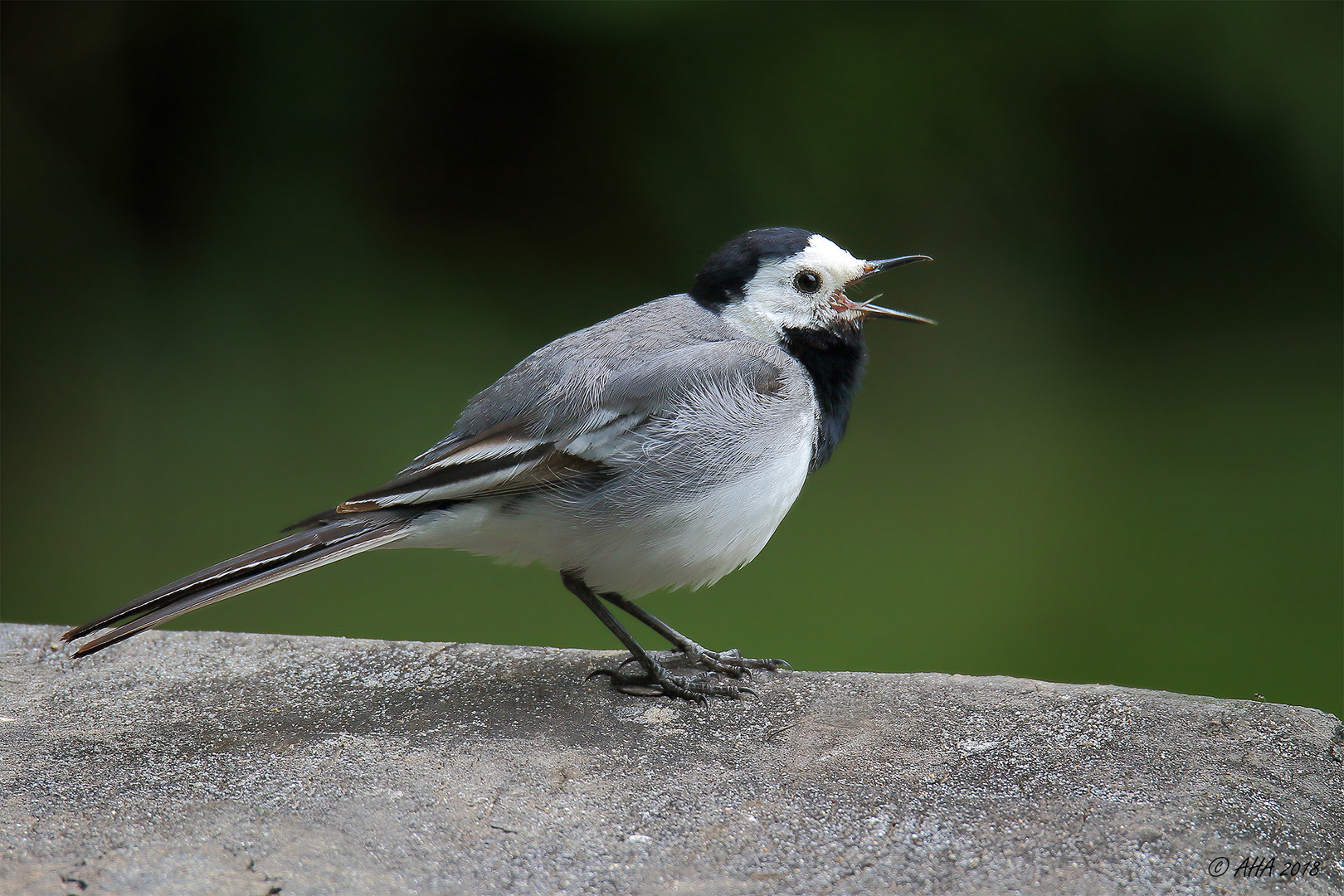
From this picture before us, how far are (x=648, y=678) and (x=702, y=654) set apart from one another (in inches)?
9.1

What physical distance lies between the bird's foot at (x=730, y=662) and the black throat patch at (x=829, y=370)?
0.53 m

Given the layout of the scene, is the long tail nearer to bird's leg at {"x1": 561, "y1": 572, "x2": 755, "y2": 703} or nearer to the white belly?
the white belly

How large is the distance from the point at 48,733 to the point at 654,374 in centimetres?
154

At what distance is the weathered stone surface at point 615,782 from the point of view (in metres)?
1.89

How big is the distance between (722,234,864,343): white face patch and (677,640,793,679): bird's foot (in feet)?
2.74

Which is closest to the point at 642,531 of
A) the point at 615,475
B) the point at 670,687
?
the point at 615,475

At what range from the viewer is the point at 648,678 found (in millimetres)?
2828

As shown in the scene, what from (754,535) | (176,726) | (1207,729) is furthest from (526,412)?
(1207,729)

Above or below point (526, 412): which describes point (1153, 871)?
below

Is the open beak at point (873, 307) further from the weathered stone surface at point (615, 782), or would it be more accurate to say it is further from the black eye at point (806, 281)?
the weathered stone surface at point (615, 782)

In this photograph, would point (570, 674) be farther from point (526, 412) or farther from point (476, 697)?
point (526, 412)

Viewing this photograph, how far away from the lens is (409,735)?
2.46 meters
